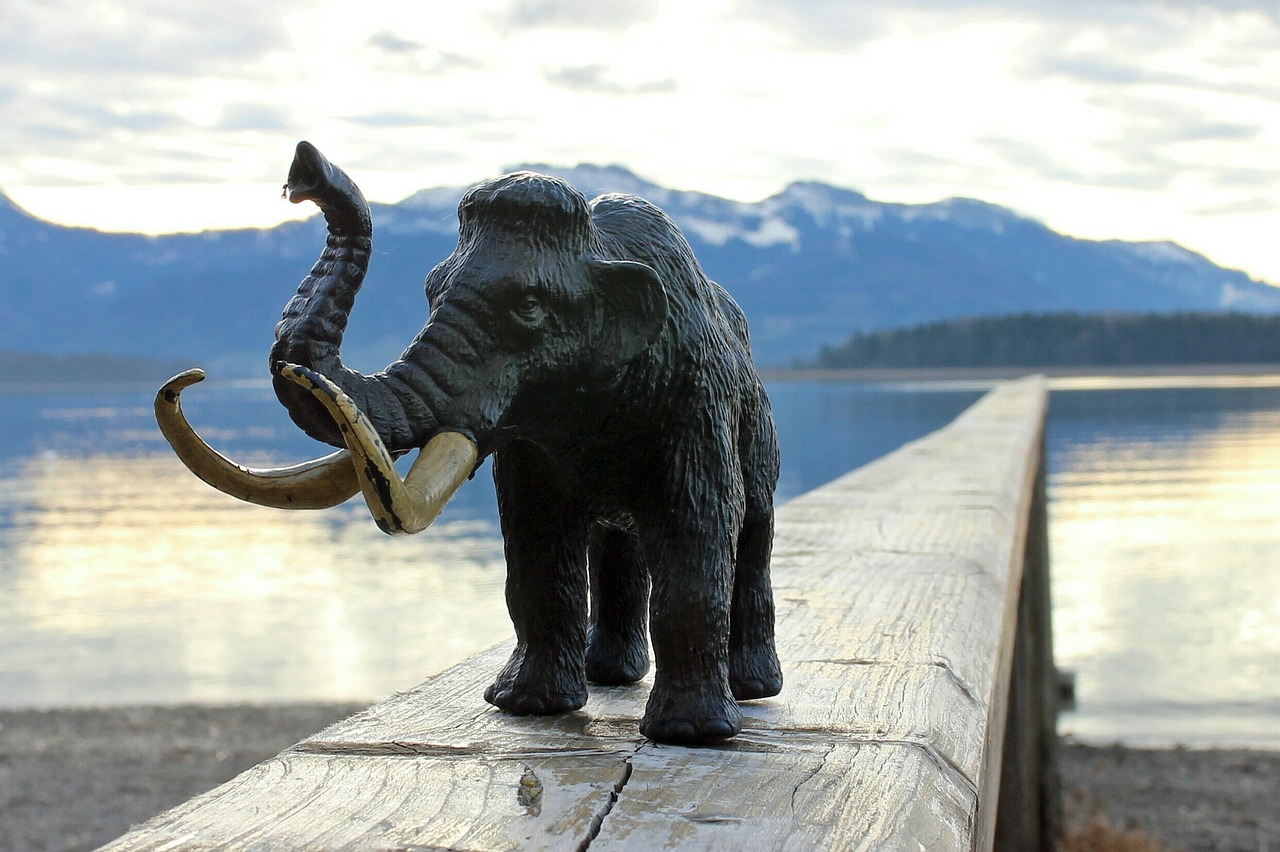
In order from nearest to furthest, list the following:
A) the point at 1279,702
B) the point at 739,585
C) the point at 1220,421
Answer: the point at 739,585 → the point at 1279,702 → the point at 1220,421

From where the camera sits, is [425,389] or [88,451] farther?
[88,451]

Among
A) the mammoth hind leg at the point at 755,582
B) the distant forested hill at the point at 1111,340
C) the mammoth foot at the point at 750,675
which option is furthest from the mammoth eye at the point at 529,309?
the distant forested hill at the point at 1111,340

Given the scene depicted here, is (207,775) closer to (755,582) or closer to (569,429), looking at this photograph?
(755,582)

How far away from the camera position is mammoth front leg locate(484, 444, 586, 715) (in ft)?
6.55

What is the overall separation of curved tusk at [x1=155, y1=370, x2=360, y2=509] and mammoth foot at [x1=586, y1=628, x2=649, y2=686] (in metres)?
0.82

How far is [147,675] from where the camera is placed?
14.6 meters

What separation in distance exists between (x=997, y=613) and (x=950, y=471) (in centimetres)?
325

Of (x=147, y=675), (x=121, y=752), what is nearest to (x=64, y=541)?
(x=147, y=675)

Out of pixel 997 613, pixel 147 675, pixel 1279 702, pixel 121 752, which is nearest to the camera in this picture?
pixel 997 613

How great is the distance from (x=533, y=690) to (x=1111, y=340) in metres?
84.3

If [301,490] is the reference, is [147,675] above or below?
below

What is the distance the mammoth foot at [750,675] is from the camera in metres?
2.11

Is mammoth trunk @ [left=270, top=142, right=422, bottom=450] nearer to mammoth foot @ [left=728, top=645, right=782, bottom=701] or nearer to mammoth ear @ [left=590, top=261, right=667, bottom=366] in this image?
mammoth ear @ [left=590, top=261, right=667, bottom=366]

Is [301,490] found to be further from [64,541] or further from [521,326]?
[64,541]
